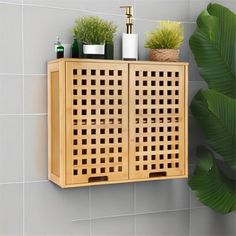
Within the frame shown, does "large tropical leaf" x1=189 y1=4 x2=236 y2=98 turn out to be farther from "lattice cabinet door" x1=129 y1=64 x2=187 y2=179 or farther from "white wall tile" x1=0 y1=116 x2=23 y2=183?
"white wall tile" x1=0 y1=116 x2=23 y2=183

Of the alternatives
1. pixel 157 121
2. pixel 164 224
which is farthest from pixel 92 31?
pixel 164 224

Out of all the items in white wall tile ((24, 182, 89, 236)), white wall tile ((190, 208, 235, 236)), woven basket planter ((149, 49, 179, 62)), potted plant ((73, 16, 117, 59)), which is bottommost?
white wall tile ((190, 208, 235, 236))

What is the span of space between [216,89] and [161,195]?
64 cm

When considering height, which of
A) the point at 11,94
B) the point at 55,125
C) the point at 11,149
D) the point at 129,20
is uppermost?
the point at 129,20

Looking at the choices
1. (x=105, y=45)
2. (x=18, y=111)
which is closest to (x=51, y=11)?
(x=105, y=45)

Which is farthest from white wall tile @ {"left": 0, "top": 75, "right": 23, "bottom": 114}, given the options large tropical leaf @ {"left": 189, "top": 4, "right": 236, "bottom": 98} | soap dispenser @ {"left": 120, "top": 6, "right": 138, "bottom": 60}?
large tropical leaf @ {"left": 189, "top": 4, "right": 236, "bottom": 98}

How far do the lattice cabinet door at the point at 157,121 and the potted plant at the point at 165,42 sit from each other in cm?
6

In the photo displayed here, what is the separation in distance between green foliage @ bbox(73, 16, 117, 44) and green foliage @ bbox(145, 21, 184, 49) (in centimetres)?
24

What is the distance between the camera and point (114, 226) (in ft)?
8.13

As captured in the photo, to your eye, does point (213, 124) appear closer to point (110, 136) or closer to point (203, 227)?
point (110, 136)

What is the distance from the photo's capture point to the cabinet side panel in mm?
2180

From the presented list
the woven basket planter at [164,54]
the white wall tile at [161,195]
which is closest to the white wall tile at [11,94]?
the woven basket planter at [164,54]

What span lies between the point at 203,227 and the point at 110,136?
0.92 meters

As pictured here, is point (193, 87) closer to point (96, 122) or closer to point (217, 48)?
point (217, 48)
